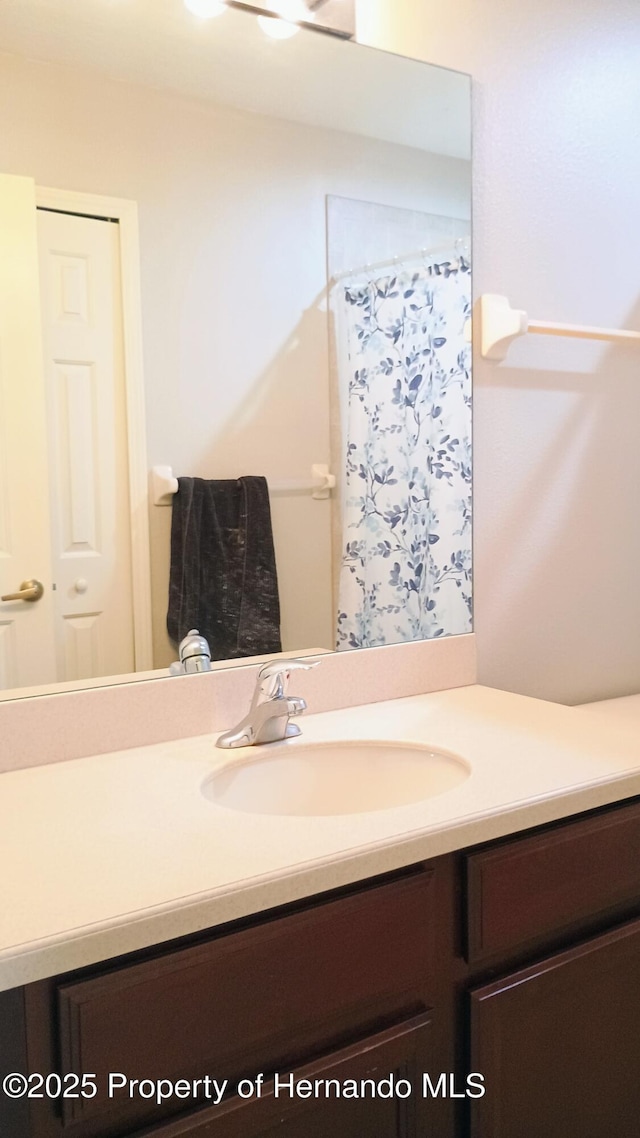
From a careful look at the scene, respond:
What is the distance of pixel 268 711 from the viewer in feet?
4.02

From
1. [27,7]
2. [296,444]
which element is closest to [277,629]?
[296,444]

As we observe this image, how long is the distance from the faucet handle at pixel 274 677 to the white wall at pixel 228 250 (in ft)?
0.51

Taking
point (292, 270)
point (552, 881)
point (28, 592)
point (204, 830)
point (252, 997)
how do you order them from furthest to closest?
point (292, 270) → point (28, 592) → point (552, 881) → point (204, 830) → point (252, 997)

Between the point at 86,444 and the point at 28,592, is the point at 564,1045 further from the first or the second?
the point at 86,444

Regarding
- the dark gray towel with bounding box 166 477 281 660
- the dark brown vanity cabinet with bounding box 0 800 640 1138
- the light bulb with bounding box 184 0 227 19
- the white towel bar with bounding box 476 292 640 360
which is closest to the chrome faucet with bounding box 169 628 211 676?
the dark gray towel with bounding box 166 477 281 660

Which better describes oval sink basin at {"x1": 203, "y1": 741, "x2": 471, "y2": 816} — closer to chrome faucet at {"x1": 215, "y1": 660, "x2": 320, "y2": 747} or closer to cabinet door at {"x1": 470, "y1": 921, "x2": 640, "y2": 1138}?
chrome faucet at {"x1": 215, "y1": 660, "x2": 320, "y2": 747}

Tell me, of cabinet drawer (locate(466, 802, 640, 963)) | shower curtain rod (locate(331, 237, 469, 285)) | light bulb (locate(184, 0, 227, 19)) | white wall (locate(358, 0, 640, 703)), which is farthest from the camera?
white wall (locate(358, 0, 640, 703))

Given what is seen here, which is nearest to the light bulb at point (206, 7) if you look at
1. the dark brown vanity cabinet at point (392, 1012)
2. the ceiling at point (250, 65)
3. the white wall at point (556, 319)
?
the ceiling at point (250, 65)

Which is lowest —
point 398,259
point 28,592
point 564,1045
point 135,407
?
point 564,1045

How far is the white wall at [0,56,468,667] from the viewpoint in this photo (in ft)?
3.86

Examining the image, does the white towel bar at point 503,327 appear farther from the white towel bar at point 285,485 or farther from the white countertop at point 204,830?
the white countertop at point 204,830

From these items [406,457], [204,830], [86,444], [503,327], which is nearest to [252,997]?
[204,830]

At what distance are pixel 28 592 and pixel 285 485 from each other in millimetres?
449

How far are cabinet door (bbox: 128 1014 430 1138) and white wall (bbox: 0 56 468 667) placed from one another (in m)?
0.61
